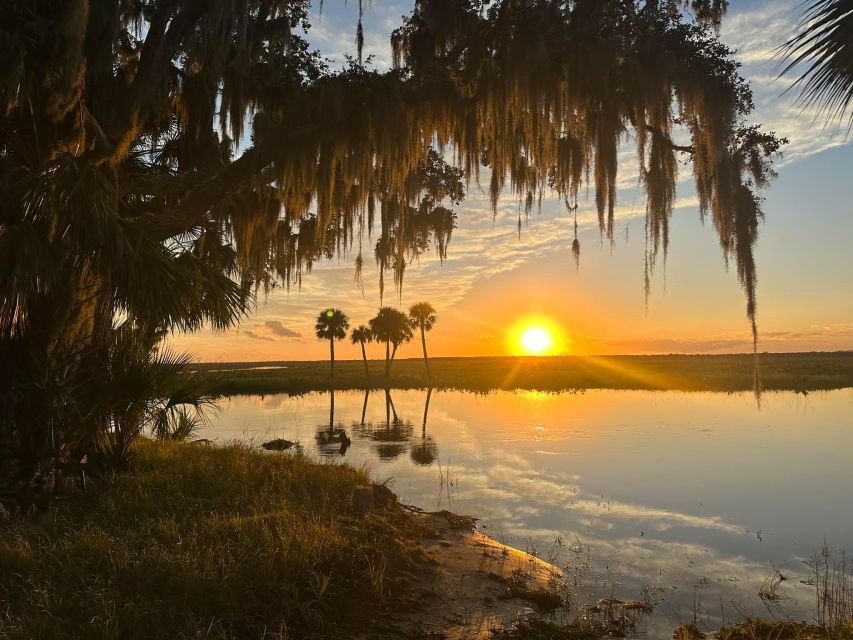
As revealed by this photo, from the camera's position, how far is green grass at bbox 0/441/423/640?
475cm

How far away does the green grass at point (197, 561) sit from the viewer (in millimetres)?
4750

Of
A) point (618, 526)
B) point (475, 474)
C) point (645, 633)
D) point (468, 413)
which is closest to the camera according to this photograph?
point (645, 633)

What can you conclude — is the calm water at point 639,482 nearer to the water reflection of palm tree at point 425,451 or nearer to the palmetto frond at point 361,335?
the water reflection of palm tree at point 425,451

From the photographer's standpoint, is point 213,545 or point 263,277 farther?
point 263,277

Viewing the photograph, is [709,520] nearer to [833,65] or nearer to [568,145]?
[568,145]

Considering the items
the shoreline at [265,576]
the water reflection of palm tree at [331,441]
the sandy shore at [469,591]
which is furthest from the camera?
the water reflection of palm tree at [331,441]

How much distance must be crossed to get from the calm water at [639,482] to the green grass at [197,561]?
2.85 metres

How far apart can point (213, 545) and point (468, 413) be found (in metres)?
24.4

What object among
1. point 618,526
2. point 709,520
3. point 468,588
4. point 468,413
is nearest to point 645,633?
point 468,588

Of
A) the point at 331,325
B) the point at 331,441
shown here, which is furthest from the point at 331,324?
the point at 331,441

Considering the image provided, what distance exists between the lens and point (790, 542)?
8.99 m

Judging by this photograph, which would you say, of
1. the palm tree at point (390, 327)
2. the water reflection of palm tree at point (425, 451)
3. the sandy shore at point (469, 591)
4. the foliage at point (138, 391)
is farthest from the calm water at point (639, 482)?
the palm tree at point (390, 327)

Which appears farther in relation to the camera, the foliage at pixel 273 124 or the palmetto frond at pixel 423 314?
the palmetto frond at pixel 423 314

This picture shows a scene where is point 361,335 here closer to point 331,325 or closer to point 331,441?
point 331,325
